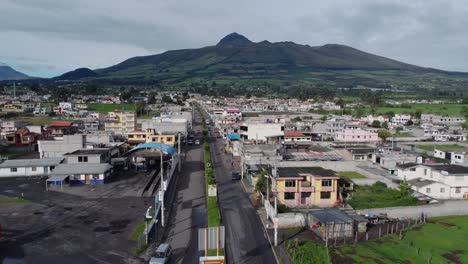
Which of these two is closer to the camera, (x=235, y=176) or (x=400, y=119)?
(x=235, y=176)

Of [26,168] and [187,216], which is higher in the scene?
[26,168]

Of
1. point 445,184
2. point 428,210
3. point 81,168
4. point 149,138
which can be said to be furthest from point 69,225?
point 445,184

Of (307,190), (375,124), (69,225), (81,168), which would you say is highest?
(375,124)

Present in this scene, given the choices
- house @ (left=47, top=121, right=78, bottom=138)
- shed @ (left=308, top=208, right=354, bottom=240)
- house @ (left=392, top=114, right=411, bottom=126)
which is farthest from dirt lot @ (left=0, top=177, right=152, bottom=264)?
house @ (left=392, top=114, right=411, bottom=126)

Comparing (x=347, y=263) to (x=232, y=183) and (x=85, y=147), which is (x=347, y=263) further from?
(x=85, y=147)

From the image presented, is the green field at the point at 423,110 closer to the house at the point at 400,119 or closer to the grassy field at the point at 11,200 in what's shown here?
the house at the point at 400,119

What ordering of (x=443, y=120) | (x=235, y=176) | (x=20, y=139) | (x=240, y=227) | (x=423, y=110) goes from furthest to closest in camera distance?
(x=423, y=110) < (x=443, y=120) < (x=20, y=139) < (x=235, y=176) < (x=240, y=227)

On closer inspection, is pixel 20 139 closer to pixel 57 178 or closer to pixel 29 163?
pixel 29 163

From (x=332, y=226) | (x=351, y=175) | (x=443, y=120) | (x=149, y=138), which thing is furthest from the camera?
(x=443, y=120)
